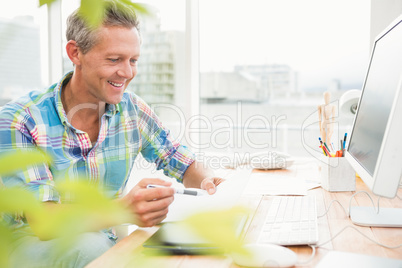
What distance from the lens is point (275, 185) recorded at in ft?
4.47

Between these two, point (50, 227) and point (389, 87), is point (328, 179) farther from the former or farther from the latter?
point (50, 227)

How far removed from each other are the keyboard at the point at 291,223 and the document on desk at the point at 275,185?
0.45 feet

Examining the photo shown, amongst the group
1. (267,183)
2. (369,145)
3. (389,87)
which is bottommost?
(267,183)

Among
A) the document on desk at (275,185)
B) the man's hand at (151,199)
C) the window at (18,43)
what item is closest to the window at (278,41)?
the document on desk at (275,185)

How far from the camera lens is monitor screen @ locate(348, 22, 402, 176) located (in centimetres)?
78

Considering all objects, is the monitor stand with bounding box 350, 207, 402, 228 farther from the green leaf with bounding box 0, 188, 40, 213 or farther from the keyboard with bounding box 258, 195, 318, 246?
the green leaf with bounding box 0, 188, 40, 213

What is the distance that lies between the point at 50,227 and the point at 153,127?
4.43ft

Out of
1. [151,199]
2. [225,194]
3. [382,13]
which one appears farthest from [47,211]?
[382,13]

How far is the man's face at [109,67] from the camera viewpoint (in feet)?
3.73

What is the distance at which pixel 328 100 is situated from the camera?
1436mm

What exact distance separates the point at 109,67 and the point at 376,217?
2.87 feet

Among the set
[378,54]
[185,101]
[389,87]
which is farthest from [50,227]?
[185,101]

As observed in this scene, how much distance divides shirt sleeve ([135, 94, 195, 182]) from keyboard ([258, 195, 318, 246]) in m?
0.46

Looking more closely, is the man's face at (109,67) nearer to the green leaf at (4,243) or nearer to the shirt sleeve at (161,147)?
the shirt sleeve at (161,147)
